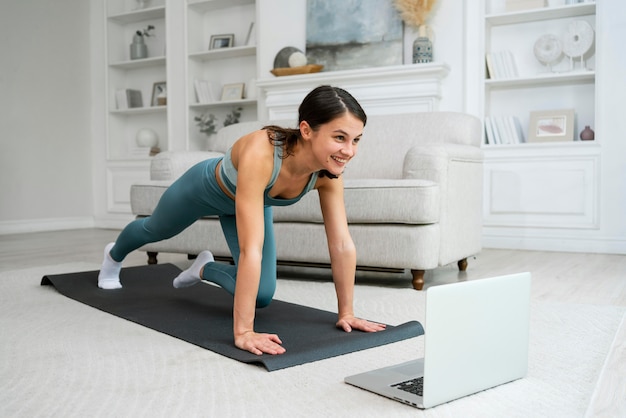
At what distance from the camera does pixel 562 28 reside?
4320mm

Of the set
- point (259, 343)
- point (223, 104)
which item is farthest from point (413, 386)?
point (223, 104)

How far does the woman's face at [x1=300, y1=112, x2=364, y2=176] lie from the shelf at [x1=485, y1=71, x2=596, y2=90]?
304 cm

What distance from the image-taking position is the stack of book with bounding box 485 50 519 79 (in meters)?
4.36

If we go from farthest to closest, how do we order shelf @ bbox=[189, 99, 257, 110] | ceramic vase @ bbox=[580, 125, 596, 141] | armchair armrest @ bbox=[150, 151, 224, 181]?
shelf @ bbox=[189, 99, 257, 110] → ceramic vase @ bbox=[580, 125, 596, 141] → armchair armrest @ bbox=[150, 151, 224, 181]

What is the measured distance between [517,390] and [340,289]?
61 cm

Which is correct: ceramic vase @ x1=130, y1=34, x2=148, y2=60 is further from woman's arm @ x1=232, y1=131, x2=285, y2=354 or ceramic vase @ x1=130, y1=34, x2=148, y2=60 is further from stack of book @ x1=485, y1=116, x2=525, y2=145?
woman's arm @ x1=232, y1=131, x2=285, y2=354

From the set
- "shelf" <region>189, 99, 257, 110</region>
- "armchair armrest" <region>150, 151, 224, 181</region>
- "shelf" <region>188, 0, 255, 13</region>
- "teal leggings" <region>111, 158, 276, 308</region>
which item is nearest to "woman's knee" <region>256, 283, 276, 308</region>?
"teal leggings" <region>111, 158, 276, 308</region>

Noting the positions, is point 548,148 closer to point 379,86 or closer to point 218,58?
point 379,86

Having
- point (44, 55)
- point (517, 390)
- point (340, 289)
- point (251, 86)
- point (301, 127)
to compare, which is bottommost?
point (517, 390)

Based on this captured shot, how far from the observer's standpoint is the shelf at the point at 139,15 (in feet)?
19.0

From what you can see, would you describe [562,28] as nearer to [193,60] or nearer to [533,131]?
[533,131]

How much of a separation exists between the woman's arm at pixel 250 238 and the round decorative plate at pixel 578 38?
10.6 feet

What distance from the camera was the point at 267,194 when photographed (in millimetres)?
1794

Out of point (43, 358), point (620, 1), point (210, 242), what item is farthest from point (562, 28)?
point (43, 358)
